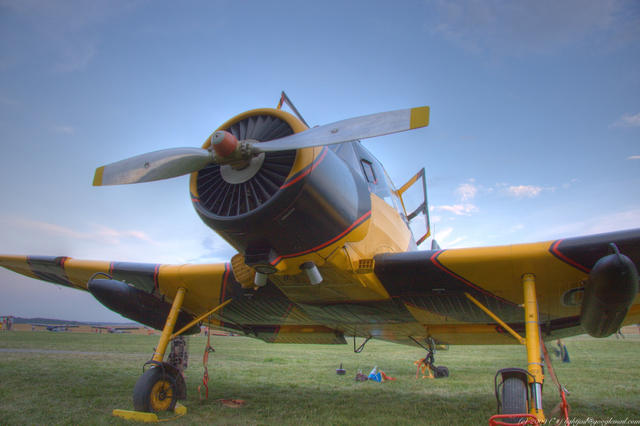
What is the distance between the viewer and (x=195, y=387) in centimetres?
853

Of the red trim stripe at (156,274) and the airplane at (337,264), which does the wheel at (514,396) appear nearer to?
the airplane at (337,264)

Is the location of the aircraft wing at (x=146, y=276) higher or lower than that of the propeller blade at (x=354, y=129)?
lower

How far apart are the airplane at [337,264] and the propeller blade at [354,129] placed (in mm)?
13

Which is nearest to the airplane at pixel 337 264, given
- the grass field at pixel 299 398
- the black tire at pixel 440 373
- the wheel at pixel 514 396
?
the wheel at pixel 514 396

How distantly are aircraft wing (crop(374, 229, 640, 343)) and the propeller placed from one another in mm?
1958

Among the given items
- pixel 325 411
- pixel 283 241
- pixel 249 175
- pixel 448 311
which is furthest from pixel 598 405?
pixel 249 175

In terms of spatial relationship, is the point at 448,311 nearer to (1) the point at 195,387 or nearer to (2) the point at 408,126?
(2) the point at 408,126

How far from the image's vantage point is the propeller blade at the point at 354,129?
3.50 m

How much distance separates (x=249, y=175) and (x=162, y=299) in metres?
4.56

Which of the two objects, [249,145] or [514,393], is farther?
[514,393]

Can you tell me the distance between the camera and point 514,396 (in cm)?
Answer: 391

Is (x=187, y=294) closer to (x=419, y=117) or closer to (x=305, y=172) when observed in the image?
(x=305, y=172)

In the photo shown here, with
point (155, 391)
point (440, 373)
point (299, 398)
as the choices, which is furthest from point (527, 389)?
point (440, 373)

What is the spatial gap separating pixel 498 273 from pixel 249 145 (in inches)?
138
